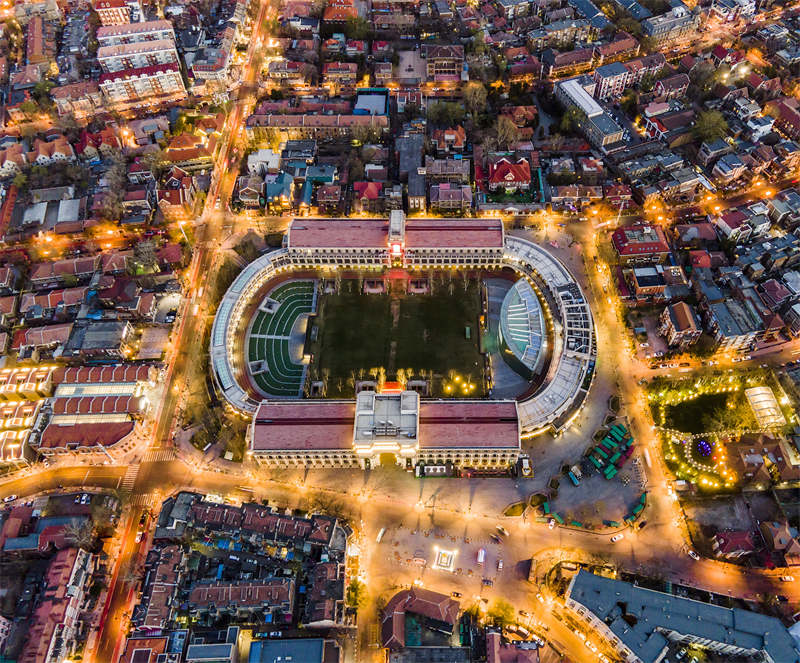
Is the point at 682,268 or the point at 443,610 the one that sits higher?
the point at 682,268

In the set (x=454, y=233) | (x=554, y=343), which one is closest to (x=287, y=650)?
(x=554, y=343)

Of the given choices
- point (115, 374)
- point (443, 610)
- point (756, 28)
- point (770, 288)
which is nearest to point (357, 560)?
point (443, 610)

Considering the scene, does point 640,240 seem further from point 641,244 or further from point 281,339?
point 281,339

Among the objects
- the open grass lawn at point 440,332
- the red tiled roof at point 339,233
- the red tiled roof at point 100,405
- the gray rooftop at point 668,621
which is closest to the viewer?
the gray rooftop at point 668,621

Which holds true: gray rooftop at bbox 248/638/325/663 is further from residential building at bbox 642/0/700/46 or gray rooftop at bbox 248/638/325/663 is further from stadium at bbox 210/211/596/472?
residential building at bbox 642/0/700/46

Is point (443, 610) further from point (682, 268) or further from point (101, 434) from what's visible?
point (682, 268)

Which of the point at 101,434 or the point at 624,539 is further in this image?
the point at 101,434

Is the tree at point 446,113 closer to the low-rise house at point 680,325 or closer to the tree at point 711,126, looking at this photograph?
the tree at point 711,126

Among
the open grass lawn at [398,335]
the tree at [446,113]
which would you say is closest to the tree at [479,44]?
the tree at [446,113]
